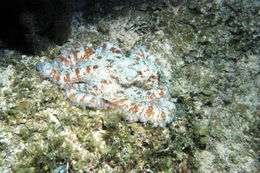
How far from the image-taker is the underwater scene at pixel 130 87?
294 cm

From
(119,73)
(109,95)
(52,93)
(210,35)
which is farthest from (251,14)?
(52,93)

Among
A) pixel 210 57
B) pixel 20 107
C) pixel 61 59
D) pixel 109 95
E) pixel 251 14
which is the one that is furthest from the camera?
pixel 251 14

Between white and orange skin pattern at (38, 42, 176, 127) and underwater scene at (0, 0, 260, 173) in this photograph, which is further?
white and orange skin pattern at (38, 42, 176, 127)

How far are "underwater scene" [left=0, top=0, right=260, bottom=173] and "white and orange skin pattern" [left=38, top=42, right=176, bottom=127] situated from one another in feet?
0.07

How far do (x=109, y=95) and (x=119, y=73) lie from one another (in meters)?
0.49

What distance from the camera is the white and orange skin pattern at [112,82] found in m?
3.25

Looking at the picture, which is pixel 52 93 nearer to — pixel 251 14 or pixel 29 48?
pixel 29 48

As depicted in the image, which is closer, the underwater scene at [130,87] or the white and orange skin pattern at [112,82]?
the underwater scene at [130,87]

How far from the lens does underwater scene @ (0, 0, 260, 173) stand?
2.94m

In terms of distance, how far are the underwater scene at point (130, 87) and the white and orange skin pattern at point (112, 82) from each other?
0.07 ft

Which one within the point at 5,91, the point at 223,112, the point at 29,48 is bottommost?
the point at 223,112

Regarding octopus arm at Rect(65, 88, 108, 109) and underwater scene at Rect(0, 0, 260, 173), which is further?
octopus arm at Rect(65, 88, 108, 109)

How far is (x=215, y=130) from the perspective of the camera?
150 inches

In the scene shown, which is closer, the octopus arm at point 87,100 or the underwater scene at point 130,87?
the underwater scene at point 130,87
